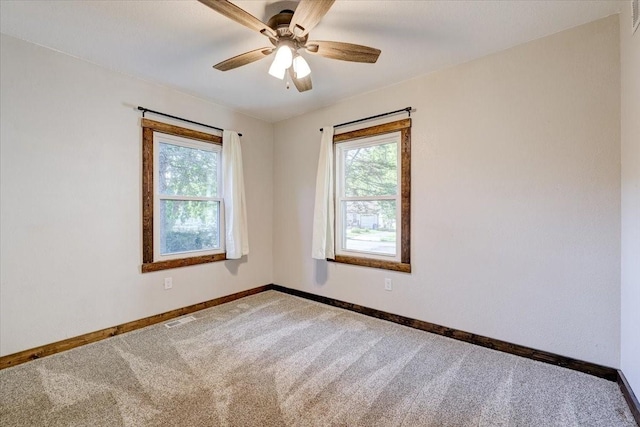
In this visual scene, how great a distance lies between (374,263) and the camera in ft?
10.4

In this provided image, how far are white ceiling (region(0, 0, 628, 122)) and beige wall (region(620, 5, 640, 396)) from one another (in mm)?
395

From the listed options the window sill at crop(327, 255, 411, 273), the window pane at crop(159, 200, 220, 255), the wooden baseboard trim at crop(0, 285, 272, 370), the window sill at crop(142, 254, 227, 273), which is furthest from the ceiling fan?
the wooden baseboard trim at crop(0, 285, 272, 370)

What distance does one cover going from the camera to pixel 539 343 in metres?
2.21

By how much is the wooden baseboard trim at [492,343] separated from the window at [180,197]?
1.77m

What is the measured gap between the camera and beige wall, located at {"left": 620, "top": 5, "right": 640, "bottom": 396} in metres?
1.66

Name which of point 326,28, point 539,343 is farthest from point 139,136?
point 539,343

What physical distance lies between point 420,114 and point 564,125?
1.15 m

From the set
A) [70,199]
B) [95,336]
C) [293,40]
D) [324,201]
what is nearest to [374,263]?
[324,201]

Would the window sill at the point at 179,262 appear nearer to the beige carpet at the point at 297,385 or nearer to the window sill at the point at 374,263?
the beige carpet at the point at 297,385

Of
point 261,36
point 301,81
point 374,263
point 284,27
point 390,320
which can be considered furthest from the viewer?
point 374,263

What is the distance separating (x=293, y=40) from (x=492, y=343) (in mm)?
2886

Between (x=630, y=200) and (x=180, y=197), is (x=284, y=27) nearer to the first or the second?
(x=180, y=197)

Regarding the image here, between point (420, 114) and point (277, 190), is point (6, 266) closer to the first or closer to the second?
point (277, 190)

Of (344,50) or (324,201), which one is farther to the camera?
(324,201)
